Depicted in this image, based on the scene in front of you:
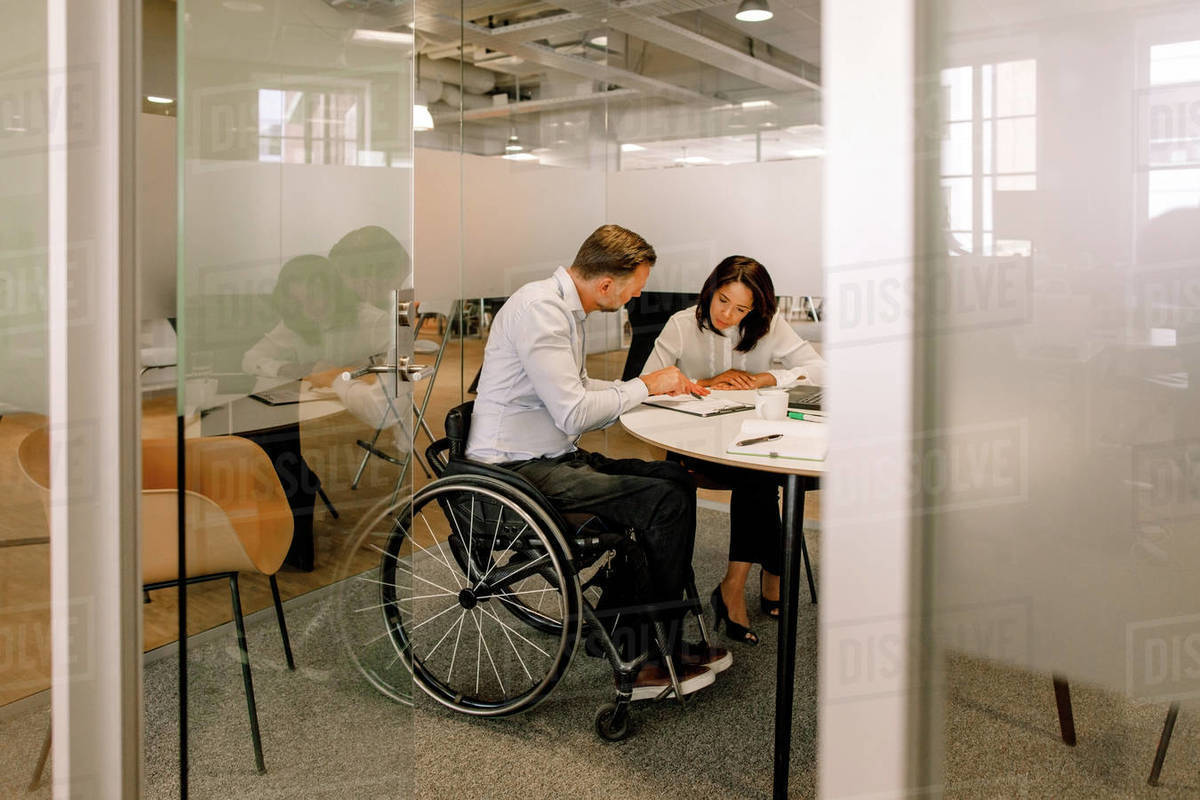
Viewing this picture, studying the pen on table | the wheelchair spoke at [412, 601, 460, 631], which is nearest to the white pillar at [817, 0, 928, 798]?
the pen on table

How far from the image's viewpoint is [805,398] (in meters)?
2.91

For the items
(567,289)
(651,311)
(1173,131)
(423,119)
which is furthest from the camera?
(651,311)

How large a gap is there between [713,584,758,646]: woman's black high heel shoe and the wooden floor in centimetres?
152

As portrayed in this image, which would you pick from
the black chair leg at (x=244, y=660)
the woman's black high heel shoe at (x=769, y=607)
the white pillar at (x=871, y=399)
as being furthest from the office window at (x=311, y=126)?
the woman's black high heel shoe at (x=769, y=607)

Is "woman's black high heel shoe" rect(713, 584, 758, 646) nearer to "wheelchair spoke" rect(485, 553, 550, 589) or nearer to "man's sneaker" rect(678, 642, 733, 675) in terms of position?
Result: "man's sneaker" rect(678, 642, 733, 675)

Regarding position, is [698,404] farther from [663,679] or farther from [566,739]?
[566,739]

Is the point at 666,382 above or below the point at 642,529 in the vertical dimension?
above

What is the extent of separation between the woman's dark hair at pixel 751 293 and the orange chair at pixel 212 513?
2.23 meters

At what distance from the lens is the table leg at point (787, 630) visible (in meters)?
2.08

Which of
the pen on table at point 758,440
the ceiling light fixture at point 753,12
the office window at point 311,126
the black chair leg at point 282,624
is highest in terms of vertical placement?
the ceiling light fixture at point 753,12

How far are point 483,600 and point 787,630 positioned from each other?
80cm

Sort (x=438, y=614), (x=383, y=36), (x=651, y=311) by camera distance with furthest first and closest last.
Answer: (x=651, y=311)
(x=438, y=614)
(x=383, y=36)

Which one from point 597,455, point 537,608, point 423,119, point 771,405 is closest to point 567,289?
point 597,455

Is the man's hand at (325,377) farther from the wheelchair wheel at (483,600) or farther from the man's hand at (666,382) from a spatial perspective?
the man's hand at (666,382)
